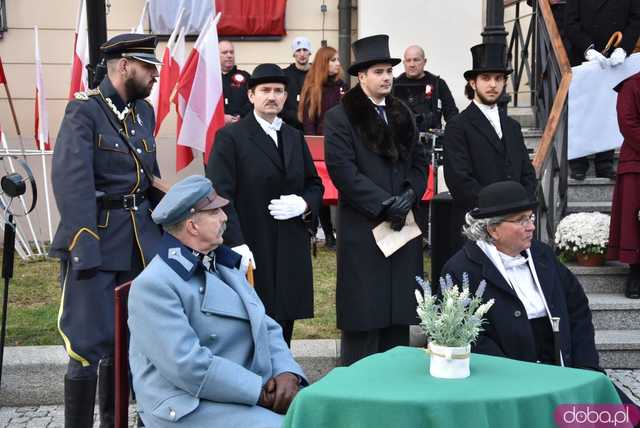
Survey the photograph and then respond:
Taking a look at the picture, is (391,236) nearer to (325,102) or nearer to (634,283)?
(634,283)

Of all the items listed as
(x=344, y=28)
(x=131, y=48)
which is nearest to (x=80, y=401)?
(x=131, y=48)

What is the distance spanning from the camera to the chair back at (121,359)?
4.56m

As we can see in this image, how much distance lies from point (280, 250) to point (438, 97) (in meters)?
4.68

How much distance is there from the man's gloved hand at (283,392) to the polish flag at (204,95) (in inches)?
210

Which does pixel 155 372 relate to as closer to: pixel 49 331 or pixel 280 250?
pixel 280 250

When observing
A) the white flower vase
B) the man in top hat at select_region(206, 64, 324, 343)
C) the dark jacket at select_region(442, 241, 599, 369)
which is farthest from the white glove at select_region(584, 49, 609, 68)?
the white flower vase

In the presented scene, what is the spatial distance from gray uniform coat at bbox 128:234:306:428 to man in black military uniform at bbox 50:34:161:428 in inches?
40.6

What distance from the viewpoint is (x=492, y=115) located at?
7.06 m

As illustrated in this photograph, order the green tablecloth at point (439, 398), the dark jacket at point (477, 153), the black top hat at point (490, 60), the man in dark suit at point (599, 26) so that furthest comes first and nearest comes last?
1. the man in dark suit at point (599, 26)
2. the black top hat at point (490, 60)
3. the dark jacket at point (477, 153)
4. the green tablecloth at point (439, 398)

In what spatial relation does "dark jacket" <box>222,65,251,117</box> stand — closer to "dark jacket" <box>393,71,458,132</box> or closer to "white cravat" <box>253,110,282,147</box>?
"dark jacket" <box>393,71,458,132</box>

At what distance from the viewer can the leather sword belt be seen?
5492 millimetres

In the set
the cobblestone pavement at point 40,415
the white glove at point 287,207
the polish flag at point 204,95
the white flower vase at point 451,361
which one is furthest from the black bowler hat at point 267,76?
the polish flag at point 204,95

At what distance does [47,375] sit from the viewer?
6.85 metres

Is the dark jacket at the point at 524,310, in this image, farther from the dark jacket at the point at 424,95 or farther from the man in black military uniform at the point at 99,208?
the dark jacket at the point at 424,95
